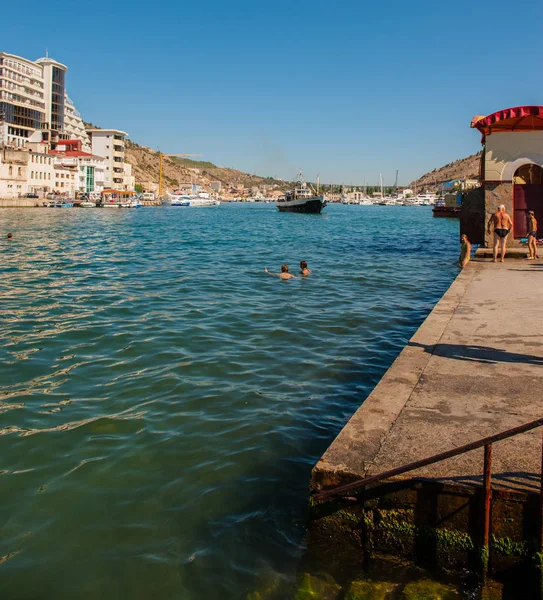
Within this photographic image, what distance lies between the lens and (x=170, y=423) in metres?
7.13

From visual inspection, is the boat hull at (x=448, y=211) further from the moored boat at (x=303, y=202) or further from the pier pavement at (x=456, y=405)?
the pier pavement at (x=456, y=405)

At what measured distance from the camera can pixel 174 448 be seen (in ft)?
21.2

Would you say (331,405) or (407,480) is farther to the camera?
(331,405)

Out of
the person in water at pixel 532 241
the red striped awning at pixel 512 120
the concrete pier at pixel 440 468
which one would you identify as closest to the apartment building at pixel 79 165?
the red striped awning at pixel 512 120

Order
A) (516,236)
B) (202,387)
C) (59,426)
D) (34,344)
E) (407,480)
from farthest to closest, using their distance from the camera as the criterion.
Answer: (516,236) → (34,344) → (202,387) → (59,426) → (407,480)

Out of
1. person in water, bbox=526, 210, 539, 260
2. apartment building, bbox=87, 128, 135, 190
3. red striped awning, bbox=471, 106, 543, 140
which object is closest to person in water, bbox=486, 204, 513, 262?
person in water, bbox=526, 210, 539, 260

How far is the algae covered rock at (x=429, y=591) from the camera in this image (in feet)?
13.3

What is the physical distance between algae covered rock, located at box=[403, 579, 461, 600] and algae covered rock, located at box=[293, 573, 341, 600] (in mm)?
478

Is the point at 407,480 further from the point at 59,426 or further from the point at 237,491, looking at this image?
the point at 59,426

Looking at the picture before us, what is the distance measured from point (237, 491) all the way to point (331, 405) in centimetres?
249

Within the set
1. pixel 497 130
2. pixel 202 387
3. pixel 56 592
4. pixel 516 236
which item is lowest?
pixel 56 592

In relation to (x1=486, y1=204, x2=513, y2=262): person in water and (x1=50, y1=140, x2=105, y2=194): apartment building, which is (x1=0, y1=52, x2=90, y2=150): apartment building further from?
(x1=486, y1=204, x2=513, y2=262): person in water

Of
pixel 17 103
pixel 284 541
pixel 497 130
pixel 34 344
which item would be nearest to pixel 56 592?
pixel 284 541

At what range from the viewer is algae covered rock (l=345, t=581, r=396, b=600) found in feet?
13.5
